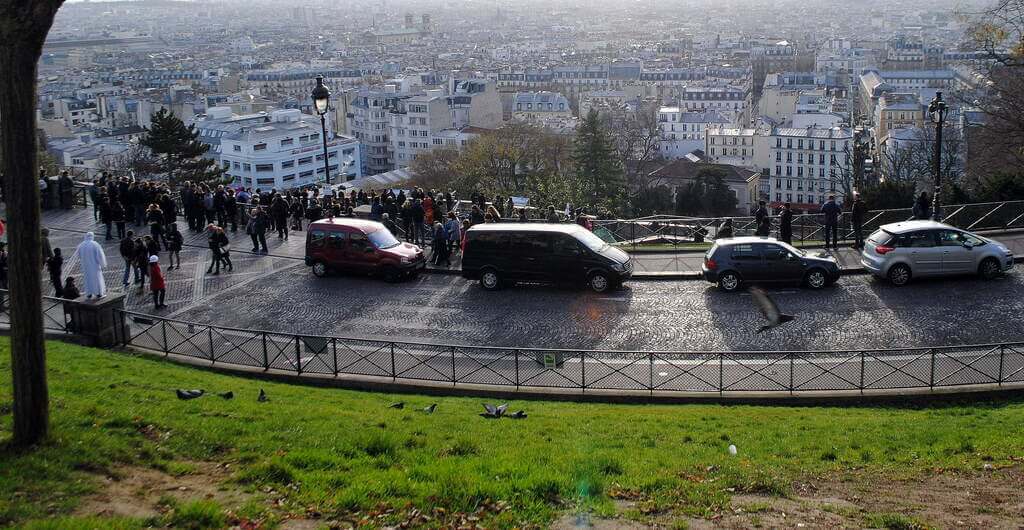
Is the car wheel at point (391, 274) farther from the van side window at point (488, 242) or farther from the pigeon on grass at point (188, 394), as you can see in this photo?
the pigeon on grass at point (188, 394)

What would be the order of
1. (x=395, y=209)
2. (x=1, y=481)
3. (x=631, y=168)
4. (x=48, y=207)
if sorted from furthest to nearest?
(x=631, y=168) → (x=48, y=207) → (x=395, y=209) → (x=1, y=481)

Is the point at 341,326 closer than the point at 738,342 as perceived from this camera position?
No

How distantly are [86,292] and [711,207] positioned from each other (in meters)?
57.1

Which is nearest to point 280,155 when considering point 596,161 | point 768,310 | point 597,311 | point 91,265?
point 596,161

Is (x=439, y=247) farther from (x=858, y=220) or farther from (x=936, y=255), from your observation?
(x=936, y=255)

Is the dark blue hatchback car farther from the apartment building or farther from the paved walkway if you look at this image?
the apartment building

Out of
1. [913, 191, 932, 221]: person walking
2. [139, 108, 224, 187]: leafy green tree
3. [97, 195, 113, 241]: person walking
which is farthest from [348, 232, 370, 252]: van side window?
[139, 108, 224, 187]: leafy green tree

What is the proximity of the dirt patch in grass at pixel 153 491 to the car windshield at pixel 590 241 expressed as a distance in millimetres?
12541

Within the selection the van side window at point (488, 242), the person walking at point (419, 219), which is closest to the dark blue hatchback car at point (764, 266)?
the van side window at point (488, 242)

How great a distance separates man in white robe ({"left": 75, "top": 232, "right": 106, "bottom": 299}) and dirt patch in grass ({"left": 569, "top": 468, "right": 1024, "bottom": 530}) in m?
12.2

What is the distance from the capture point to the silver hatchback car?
2134cm

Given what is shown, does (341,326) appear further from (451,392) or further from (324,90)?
(324,90)

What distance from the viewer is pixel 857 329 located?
18.8 m

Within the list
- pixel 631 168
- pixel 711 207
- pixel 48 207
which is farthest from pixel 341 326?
pixel 631 168
